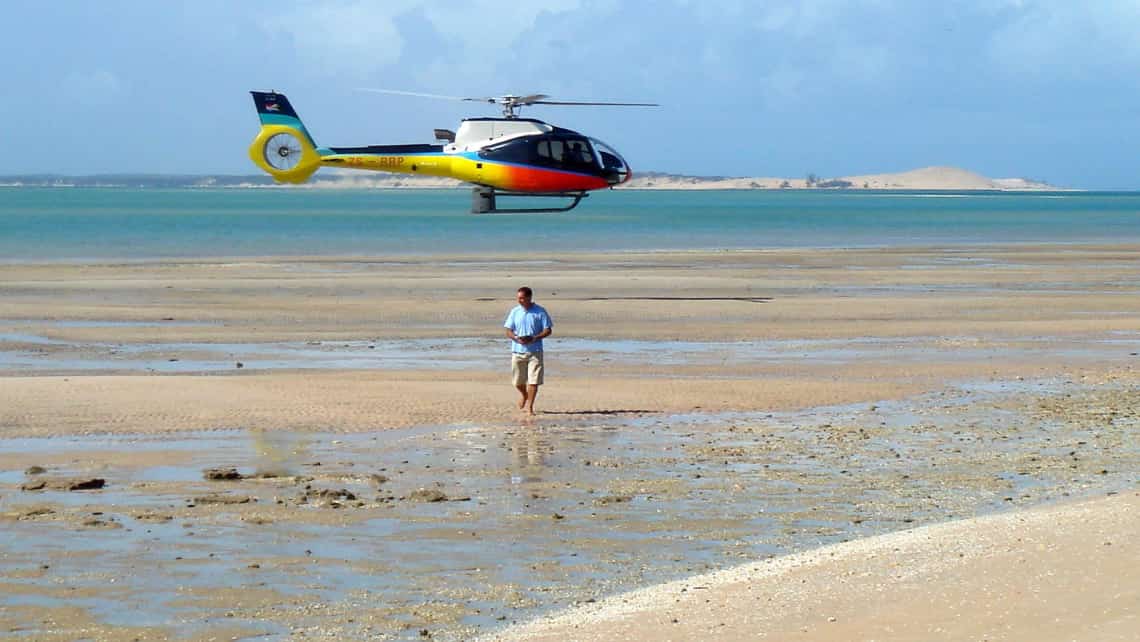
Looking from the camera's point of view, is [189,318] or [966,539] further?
[189,318]

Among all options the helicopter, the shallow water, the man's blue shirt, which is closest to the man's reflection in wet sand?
the shallow water

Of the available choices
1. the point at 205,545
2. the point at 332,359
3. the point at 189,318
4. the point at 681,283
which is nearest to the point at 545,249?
the point at 681,283

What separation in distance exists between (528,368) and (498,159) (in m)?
19.5

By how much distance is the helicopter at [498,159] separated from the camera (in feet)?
114

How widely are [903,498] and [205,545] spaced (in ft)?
15.4

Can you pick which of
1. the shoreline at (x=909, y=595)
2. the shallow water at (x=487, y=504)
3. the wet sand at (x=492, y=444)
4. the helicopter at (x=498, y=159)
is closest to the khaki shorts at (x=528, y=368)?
the wet sand at (x=492, y=444)

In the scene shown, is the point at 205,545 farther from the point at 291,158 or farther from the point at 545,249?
the point at 545,249

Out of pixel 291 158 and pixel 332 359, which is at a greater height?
pixel 291 158

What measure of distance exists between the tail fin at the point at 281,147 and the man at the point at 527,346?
20.9 metres

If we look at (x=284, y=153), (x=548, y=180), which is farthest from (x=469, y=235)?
(x=548, y=180)

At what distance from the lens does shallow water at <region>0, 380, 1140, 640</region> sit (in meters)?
8.91

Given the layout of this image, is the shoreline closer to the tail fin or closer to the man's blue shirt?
the man's blue shirt

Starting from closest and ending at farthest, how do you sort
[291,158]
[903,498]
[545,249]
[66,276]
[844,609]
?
1. [844,609]
2. [903,498]
3. [291,158]
4. [66,276]
5. [545,249]

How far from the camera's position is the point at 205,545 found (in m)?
10.0
